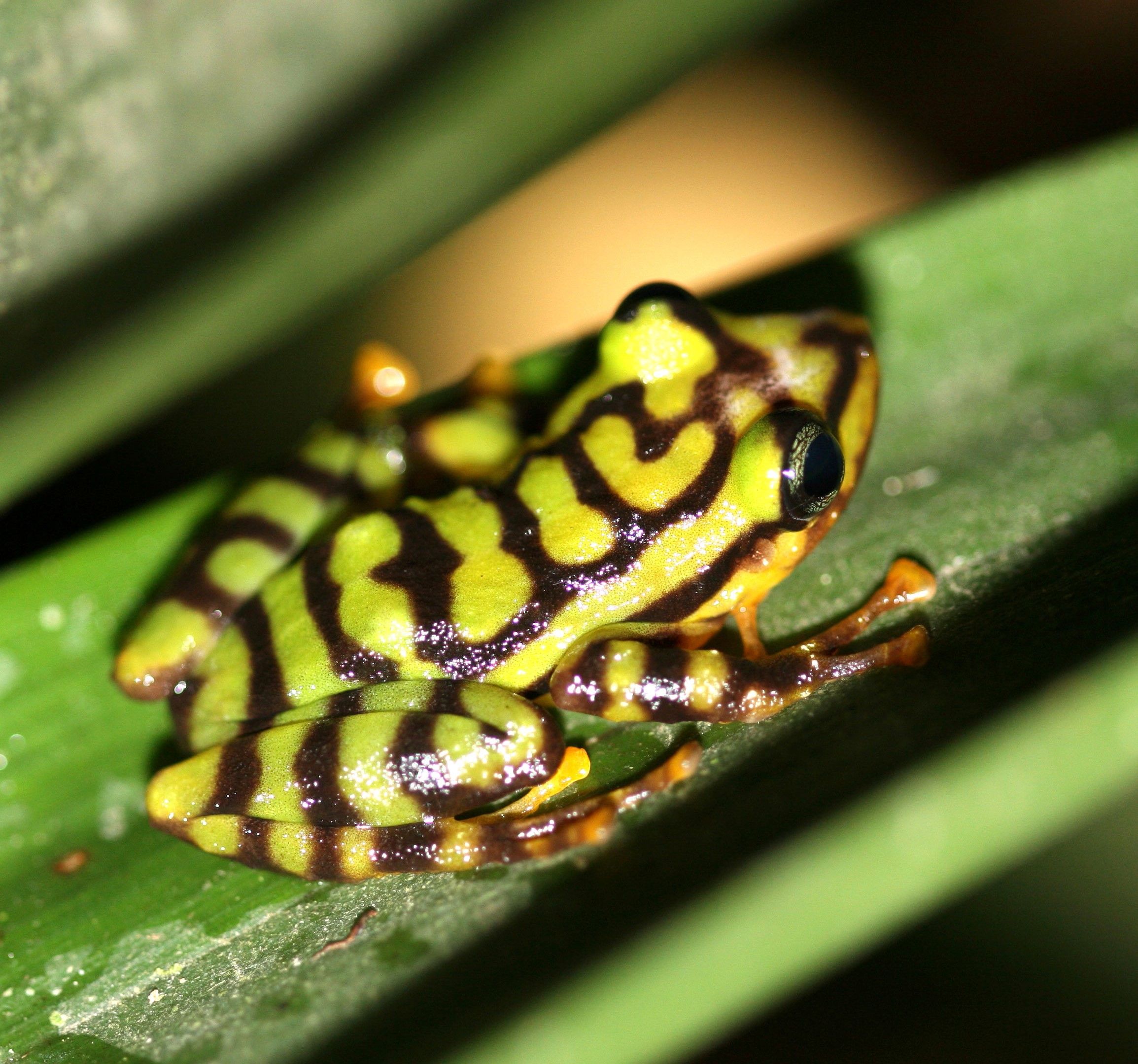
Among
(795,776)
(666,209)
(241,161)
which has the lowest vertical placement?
(795,776)

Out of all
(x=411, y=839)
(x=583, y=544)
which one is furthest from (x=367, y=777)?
(x=583, y=544)

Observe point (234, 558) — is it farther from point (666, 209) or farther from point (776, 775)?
point (666, 209)

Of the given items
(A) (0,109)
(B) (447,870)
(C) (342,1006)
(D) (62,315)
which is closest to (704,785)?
(B) (447,870)

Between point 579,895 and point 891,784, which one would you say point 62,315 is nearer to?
point 579,895

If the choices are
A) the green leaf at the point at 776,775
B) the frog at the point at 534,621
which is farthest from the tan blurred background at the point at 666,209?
the frog at the point at 534,621

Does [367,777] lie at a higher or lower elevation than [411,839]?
higher
